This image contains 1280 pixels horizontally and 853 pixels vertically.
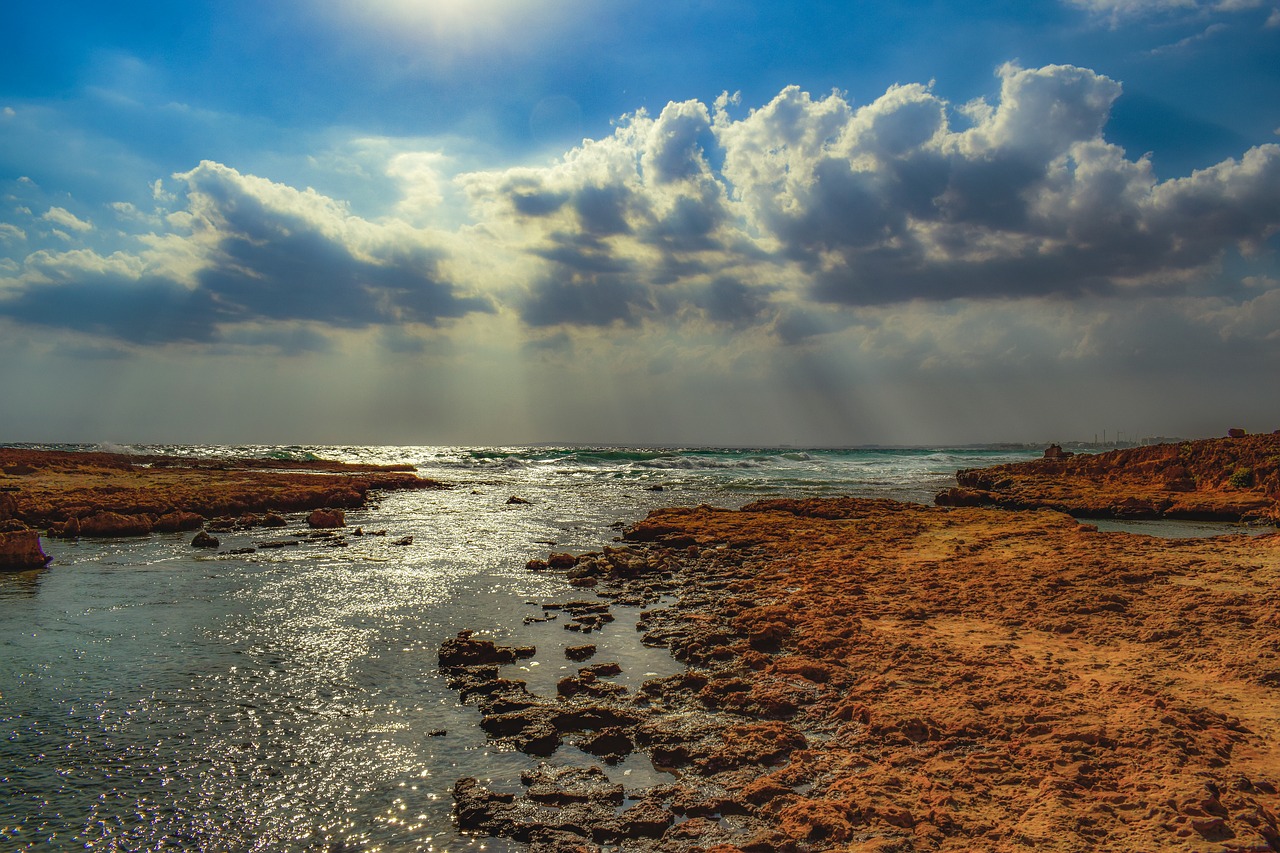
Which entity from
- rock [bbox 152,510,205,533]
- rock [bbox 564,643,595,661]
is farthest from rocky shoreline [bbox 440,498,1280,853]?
rock [bbox 152,510,205,533]

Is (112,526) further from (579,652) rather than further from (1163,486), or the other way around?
(1163,486)

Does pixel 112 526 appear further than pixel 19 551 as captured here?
Yes

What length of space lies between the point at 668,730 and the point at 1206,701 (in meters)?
4.52

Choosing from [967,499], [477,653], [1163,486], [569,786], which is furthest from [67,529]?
[1163,486]

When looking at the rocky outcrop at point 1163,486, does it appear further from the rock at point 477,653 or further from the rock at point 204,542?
the rock at point 204,542

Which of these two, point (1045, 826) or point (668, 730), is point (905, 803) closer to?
point (1045, 826)

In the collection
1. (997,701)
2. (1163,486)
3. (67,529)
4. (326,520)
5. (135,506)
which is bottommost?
(326,520)

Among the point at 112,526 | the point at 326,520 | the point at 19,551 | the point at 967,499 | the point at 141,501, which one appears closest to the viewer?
the point at 19,551

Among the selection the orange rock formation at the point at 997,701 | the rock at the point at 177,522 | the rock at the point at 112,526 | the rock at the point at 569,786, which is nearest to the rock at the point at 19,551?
the rock at the point at 112,526

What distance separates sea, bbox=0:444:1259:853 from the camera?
433 cm

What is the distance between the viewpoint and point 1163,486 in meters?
22.8

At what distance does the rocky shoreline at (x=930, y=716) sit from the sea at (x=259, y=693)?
1.28ft

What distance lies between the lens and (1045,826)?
378 centimetres

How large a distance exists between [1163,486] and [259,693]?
91.9 feet
